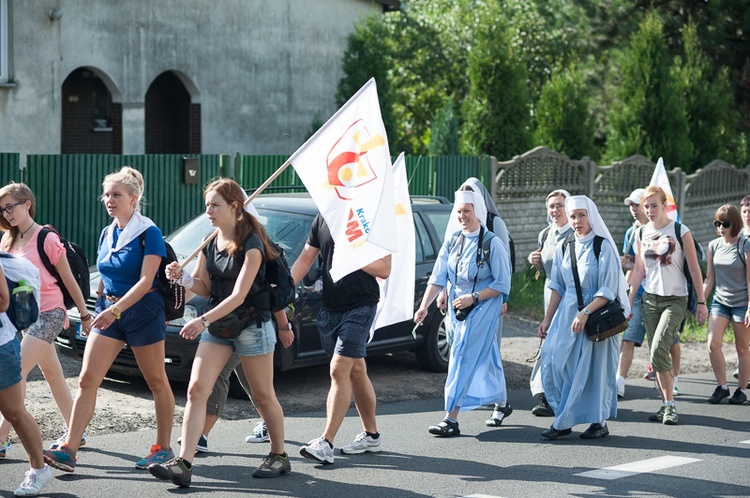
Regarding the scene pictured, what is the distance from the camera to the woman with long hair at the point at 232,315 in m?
6.21

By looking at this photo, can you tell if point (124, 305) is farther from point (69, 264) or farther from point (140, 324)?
point (69, 264)

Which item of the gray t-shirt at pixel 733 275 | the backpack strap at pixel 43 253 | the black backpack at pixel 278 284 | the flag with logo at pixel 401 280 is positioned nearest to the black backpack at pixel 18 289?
the backpack strap at pixel 43 253

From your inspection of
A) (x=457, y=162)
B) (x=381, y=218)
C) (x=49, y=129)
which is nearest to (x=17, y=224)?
(x=381, y=218)

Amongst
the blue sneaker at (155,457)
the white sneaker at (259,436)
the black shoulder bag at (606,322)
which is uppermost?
the black shoulder bag at (606,322)

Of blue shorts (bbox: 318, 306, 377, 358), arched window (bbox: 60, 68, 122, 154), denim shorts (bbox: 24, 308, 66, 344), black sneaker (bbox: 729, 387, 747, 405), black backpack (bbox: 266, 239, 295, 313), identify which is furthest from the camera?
arched window (bbox: 60, 68, 122, 154)

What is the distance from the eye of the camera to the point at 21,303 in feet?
19.2

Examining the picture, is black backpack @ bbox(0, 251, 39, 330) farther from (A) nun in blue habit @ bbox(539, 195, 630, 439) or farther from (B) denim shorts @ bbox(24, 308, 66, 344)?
(A) nun in blue habit @ bbox(539, 195, 630, 439)

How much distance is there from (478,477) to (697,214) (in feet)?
52.7

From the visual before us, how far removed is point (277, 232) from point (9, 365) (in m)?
Result: 3.92

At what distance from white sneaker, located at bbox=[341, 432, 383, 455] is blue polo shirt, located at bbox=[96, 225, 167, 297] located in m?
1.81

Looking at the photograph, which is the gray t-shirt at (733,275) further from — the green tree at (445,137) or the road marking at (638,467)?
the green tree at (445,137)

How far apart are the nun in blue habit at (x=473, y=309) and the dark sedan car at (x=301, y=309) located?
1273mm

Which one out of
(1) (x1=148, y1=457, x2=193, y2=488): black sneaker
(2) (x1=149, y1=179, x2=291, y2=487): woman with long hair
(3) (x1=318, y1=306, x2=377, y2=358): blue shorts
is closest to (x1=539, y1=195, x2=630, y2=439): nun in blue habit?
(3) (x1=318, y1=306, x2=377, y2=358): blue shorts

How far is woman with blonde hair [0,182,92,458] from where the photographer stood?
668 cm
